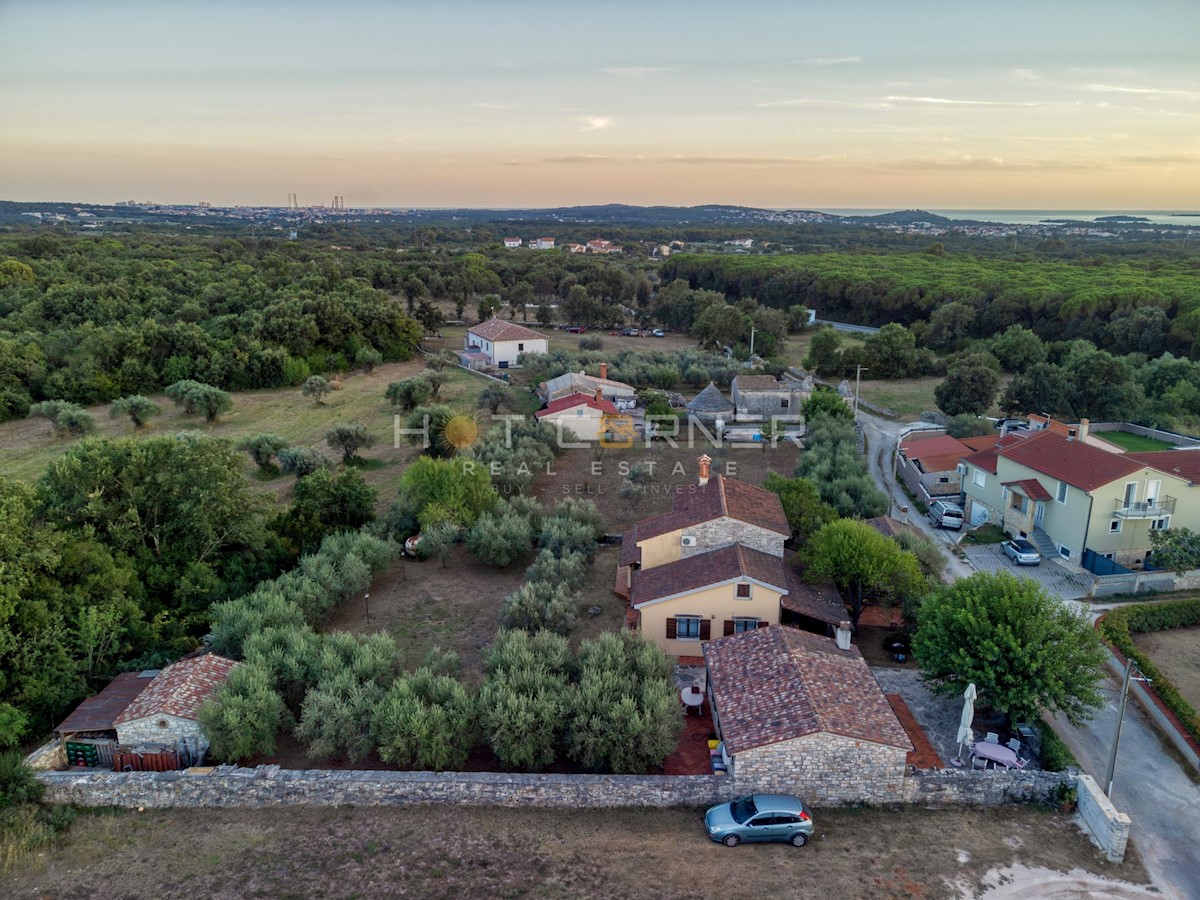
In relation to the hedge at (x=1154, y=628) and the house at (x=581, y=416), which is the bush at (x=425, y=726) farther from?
the house at (x=581, y=416)

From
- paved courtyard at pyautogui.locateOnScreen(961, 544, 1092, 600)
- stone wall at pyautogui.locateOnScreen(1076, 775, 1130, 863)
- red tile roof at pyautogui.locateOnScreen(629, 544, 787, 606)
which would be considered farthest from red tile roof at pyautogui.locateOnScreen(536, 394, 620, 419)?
stone wall at pyautogui.locateOnScreen(1076, 775, 1130, 863)

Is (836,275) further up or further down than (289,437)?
further up

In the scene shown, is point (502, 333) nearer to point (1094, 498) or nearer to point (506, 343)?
point (506, 343)

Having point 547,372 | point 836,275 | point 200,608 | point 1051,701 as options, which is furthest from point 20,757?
point 836,275

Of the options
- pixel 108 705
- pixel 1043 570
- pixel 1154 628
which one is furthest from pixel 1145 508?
pixel 108 705

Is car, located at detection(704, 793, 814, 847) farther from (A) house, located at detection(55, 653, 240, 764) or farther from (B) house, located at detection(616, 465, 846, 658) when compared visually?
(A) house, located at detection(55, 653, 240, 764)

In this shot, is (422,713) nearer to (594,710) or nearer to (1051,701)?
(594,710)
